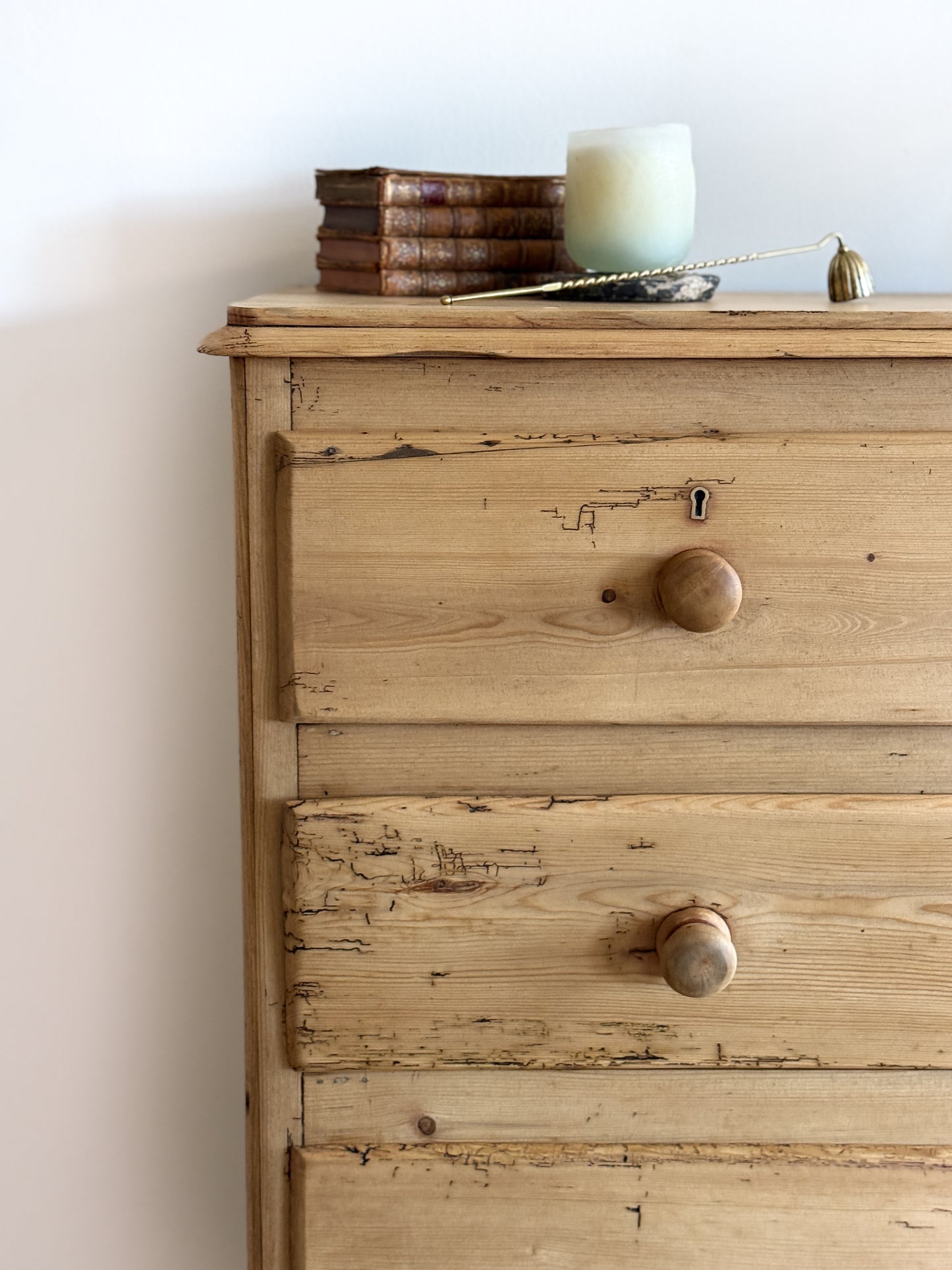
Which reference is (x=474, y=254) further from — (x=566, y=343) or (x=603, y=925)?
(x=603, y=925)

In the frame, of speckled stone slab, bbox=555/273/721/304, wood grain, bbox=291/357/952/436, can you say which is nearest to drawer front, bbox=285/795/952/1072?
wood grain, bbox=291/357/952/436

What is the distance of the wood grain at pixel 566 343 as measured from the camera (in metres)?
0.63

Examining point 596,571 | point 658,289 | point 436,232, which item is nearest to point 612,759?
point 596,571

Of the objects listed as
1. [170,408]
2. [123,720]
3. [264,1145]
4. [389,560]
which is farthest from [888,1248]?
[170,408]

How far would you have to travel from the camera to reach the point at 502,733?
673 mm

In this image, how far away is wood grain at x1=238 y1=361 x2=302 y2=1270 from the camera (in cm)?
65

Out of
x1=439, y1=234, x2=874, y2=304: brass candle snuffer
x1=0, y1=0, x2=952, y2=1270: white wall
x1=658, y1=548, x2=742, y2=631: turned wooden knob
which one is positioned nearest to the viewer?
x1=658, y1=548, x2=742, y2=631: turned wooden knob

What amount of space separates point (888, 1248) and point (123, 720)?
2.56 feet

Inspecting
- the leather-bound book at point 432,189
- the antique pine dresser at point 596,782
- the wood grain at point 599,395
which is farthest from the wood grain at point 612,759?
the leather-bound book at point 432,189

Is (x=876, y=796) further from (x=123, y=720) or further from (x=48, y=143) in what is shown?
(x=48, y=143)

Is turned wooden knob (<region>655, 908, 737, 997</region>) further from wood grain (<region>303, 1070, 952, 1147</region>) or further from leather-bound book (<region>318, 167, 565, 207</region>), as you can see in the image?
leather-bound book (<region>318, 167, 565, 207</region>)

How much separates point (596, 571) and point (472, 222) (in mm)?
367

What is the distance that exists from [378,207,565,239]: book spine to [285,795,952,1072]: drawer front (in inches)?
17.8

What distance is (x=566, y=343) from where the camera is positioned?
63 centimetres
